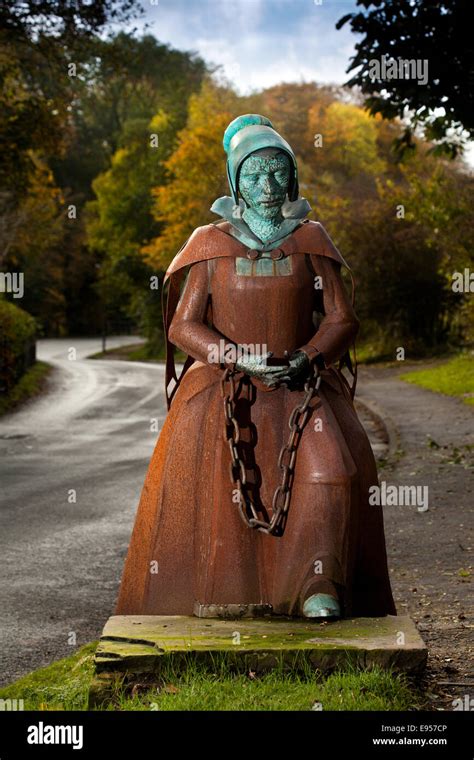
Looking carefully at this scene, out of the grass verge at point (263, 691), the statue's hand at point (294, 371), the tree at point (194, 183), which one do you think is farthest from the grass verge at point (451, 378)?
the grass verge at point (263, 691)

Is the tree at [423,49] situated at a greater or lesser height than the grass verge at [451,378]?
greater

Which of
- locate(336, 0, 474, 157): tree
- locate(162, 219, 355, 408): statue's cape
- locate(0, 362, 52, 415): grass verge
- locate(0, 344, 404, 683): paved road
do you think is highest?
locate(336, 0, 474, 157): tree

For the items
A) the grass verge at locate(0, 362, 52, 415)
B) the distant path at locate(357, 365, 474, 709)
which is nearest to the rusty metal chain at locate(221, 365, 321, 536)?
the distant path at locate(357, 365, 474, 709)

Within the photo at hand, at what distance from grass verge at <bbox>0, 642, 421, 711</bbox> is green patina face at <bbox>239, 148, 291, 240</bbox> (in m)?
2.03

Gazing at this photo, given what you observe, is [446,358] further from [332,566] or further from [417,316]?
[332,566]

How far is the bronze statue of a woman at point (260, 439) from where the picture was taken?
5.05m

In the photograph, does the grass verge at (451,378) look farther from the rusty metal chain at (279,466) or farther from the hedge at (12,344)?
the rusty metal chain at (279,466)

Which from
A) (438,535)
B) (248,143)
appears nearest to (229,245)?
(248,143)

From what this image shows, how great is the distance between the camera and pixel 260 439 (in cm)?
523

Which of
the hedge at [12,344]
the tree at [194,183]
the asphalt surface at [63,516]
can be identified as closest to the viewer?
the asphalt surface at [63,516]

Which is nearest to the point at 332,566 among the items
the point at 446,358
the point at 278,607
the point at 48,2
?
the point at 278,607

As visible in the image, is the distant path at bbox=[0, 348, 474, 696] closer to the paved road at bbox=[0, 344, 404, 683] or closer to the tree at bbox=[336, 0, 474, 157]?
the paved road at bbox=[0, 344, 404, 683]

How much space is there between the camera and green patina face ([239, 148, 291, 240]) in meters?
5.30

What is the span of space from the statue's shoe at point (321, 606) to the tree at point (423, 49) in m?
9.18
